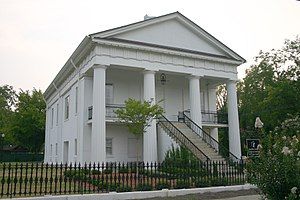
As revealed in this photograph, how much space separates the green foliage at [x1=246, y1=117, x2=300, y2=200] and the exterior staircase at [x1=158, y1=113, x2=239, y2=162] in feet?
37.9

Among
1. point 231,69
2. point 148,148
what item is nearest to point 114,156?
point 148,148

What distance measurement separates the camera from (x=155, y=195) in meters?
12.5

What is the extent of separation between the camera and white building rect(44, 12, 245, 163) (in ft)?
69.1

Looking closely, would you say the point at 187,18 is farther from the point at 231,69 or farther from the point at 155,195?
the point at 155,195

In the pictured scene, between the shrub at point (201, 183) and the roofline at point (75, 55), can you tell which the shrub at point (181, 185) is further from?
the roofline at point (75, 55)

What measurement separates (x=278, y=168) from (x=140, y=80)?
739 inches

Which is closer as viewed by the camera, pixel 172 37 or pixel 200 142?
pixel 200 142

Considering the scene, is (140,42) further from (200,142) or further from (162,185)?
(162,185)

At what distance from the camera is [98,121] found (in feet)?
67.2

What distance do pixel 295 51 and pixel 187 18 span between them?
11.8m

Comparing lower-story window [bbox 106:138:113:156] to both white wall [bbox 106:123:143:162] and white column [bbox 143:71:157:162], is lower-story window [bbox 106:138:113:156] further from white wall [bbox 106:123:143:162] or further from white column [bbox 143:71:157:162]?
white column [bbox 143:71:157:162]

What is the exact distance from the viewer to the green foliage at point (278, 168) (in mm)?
7777

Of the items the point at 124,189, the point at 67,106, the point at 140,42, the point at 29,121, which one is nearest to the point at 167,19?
the point at 140,42

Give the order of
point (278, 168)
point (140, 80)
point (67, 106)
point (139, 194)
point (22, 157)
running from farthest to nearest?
point (22, 157)
point (67, 106)
point (140, 80)
point (139, 194)
point (278, 168)
